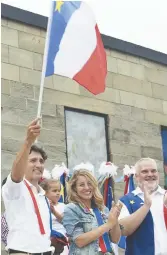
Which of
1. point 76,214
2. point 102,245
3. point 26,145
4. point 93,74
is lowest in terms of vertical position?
point 102,245

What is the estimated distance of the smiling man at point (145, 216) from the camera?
5.58 m

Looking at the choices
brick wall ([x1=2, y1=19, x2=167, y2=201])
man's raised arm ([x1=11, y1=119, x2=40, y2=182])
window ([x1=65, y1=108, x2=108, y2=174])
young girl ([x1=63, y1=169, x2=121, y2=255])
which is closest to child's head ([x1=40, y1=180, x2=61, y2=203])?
young girl ([x1=63, y1=169, x2=121, y2=255])

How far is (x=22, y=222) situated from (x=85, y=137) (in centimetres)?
501

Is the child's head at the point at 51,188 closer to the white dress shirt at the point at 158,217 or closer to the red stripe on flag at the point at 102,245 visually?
the white dress shirt at the point at 158,217

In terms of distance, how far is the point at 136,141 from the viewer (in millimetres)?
10273

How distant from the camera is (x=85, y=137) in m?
9.62

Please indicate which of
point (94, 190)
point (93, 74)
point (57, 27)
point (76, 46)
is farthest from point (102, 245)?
point (57, 27)

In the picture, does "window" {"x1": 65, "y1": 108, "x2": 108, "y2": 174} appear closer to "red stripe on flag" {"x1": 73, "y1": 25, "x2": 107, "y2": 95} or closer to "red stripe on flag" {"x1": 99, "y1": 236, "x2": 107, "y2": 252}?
"red stripe on flag" {"x1": 73, "y1": 25, "x2": 107, "y2": 95}

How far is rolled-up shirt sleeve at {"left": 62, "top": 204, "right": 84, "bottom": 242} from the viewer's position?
16.8ft

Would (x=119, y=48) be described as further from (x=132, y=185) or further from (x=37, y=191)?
(x=37, y=191)

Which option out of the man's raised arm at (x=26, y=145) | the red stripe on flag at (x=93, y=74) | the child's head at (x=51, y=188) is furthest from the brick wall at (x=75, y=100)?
the man's raised arm at (x=26, y=145)

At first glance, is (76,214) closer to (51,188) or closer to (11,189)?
(11,189)

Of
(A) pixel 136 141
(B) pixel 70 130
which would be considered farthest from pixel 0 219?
(A) pixel 136 141

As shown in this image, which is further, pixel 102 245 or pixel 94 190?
pixel 94 190
